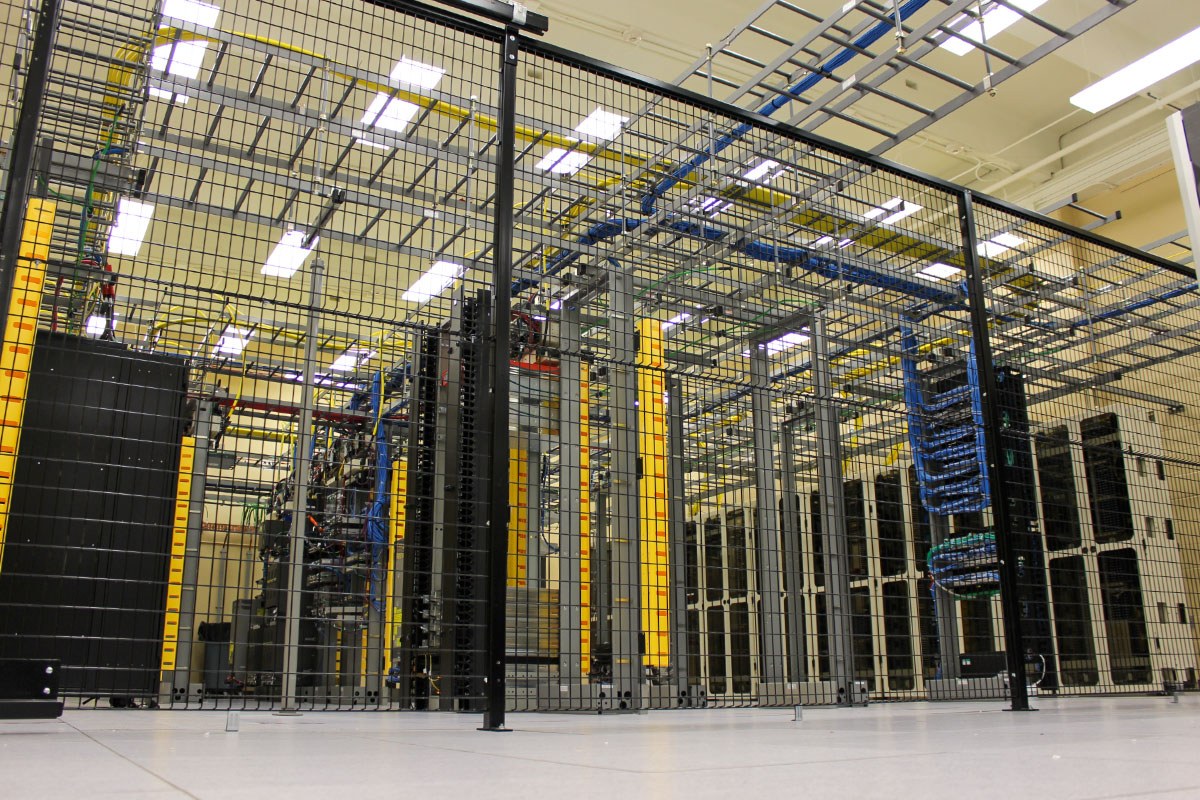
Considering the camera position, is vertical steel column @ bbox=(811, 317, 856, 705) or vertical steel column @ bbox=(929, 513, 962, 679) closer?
vertical steel column @ bbox=(811, 317, 856, 705)

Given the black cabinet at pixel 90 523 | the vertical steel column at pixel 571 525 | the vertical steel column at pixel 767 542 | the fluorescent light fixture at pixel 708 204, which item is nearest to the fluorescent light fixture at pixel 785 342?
the vertical steel column at pixel 767 542

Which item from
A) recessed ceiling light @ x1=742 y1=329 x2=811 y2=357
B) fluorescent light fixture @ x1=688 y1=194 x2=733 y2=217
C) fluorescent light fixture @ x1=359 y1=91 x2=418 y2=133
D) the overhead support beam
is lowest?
recessed ceiling light @ x1=742 y1=329 x2=811 y2=357

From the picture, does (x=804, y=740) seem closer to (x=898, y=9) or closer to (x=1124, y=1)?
(x=898, y=9)

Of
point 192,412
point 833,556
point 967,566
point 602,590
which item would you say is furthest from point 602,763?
point 192,412

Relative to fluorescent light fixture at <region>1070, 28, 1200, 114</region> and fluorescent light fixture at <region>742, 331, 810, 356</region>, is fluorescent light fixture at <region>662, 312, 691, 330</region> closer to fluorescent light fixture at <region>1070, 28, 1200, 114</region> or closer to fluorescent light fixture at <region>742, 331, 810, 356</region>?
fluorescent light fixture at <region>742, 331, 810, 356</region>

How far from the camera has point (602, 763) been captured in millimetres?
1317

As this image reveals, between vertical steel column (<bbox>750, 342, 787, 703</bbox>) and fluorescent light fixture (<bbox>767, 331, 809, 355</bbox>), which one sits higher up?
fluorescent light fixture (<bbox>767, 331, 809, 355</bbox>)

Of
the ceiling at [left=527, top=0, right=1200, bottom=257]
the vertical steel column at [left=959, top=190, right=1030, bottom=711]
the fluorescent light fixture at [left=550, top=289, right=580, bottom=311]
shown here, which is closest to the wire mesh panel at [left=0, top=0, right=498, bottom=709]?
the fluorescent light fixture at [left=550, top=289, right=580, bottom=311]

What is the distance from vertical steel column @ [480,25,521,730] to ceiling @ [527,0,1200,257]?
4.35 m

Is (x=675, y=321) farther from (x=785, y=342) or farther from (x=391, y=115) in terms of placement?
(x=391, y=115)

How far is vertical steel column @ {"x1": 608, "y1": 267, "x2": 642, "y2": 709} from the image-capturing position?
3693 millimetres

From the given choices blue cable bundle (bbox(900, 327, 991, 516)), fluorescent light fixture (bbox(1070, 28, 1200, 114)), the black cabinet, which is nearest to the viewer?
the black cabinet

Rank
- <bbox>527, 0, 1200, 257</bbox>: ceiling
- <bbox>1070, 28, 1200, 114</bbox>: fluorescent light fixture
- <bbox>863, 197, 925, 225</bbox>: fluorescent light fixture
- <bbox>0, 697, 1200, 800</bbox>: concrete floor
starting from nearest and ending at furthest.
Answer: <bbox>0, 697, 1200, 800</bbox>: concrete floor
<bbox>863, 197, 925, 225</bbox>: fluorescent light fixture
<bbox>1070, 28, 1200, 114</bbox>: fluorescent light fixture
<bbox>527, 0, 1200, 257</bbox>: ceiling

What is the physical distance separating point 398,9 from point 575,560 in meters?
2.58
